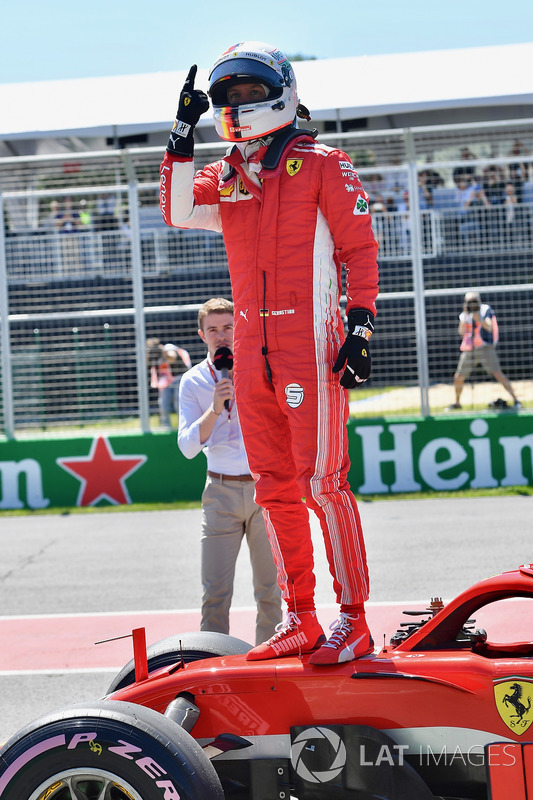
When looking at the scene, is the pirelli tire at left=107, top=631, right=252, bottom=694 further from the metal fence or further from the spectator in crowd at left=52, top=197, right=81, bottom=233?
the spectator in crowd at left=52, top=197, right=81, bottom=233

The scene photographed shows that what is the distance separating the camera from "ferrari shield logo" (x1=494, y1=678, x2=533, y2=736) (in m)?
2.94

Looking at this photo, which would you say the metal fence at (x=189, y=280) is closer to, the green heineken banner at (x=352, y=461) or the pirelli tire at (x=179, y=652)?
the green heineken banner at (x=352, y=461)

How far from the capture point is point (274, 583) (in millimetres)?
4898

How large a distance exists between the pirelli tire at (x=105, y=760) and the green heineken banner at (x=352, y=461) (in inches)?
321

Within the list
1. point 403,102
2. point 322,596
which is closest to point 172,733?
point 322,596

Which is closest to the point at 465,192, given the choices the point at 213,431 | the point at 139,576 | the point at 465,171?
the point at 465,171

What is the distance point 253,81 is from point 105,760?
2.28 m

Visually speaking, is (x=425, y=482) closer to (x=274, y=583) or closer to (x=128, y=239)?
(x=128, y=239)

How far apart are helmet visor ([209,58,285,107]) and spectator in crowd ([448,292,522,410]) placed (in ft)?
25.2

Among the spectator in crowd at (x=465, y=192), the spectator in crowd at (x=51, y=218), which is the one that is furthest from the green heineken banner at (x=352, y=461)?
the spectator in crowd at (x=51, y=218)

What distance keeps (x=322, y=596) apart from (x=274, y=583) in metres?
2.15

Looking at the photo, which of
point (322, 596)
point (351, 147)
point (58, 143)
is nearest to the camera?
point (322, 596)

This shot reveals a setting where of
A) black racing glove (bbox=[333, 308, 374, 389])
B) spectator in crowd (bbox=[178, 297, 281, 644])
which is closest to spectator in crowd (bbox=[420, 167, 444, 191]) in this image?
spectator in crowd (bbox=[178, 297, 281, 644])

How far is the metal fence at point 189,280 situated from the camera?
11.0 meters
